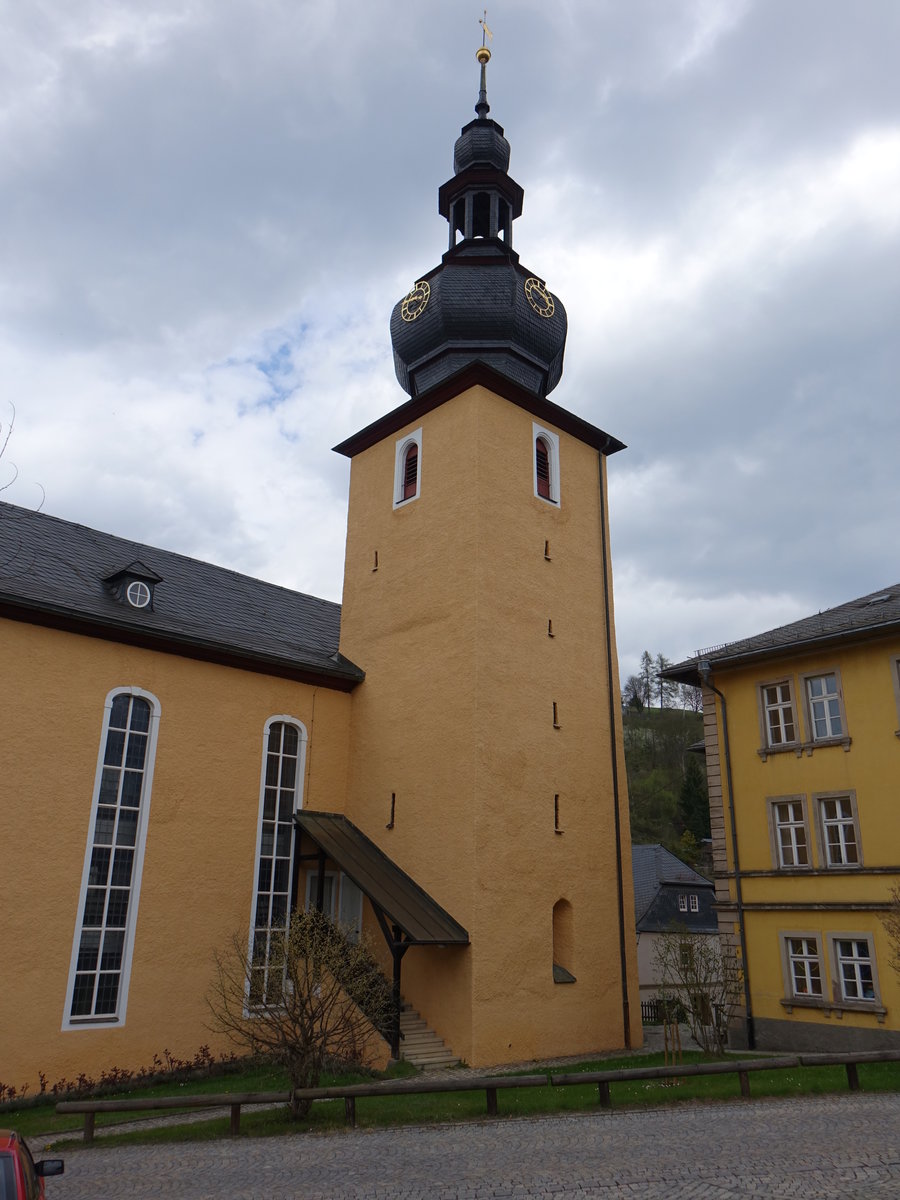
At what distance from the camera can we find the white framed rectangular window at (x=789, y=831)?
16.3 m

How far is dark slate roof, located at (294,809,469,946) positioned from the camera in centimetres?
1473

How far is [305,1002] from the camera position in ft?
32.9

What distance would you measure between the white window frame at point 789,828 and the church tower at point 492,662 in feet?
9.72

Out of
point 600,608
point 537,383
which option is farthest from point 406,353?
point 600,608

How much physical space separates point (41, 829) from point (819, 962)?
1256cm

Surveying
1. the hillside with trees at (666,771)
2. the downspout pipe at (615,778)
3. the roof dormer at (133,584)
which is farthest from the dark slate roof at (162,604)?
the hillside with trees at (666,771)

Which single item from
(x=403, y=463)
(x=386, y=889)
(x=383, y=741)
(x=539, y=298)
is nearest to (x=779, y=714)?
(x=383, y=741)

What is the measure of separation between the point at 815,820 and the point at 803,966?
95.9 inches

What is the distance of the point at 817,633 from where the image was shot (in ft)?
54.2

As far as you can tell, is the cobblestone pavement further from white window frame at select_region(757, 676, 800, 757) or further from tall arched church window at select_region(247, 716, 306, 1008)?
white window frame at select_region(757, 676, 800, 757)

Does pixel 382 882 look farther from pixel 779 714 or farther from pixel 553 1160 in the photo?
pixel 553 1160

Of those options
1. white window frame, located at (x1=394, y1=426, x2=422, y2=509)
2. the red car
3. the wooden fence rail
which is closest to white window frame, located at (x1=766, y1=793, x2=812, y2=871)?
the wooden fence rail

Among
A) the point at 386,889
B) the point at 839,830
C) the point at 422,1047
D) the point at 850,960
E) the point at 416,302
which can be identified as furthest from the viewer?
the point at 416,302

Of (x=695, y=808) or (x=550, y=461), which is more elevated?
(x=550, y=461)
